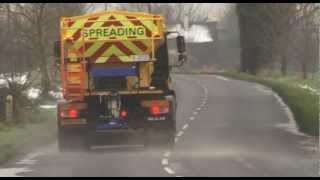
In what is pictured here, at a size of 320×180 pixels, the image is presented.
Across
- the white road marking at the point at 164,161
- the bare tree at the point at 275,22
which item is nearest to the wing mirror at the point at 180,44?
the white road marking at the point at 164,161

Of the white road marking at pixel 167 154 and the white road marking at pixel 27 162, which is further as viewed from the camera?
the white road marking at pixel 167 154

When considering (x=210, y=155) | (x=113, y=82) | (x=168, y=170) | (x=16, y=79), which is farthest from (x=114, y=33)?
(x=16, y=79)

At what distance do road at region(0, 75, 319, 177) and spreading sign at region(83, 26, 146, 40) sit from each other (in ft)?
8.99

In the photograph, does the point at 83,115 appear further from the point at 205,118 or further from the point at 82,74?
the point at 205,118

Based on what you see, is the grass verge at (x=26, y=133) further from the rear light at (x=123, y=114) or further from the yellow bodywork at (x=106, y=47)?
the rear light at (x=123, y=114)

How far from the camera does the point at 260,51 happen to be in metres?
68.9

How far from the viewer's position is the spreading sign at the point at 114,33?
2062 cm

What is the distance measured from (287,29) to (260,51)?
5112 mm

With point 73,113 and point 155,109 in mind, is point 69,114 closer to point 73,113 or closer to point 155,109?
point 73,113

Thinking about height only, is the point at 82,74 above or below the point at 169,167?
above

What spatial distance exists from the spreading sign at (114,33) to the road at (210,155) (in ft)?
8.99

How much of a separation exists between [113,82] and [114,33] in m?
1.18

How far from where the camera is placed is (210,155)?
61.3ft

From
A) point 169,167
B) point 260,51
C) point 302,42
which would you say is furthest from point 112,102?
point 260,51
